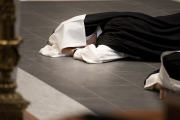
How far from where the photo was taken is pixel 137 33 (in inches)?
152

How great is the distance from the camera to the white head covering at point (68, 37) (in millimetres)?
3936

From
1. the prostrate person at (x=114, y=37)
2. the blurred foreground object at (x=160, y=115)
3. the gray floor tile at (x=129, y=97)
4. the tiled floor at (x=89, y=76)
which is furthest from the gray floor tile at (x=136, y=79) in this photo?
the blurred foreground object at (x=160, y=115)

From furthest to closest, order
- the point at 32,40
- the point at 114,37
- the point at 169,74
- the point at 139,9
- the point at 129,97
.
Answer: the point at 139,9, the point at 32,40, the point at 114,37, the point at 129,97, the point at 169,74

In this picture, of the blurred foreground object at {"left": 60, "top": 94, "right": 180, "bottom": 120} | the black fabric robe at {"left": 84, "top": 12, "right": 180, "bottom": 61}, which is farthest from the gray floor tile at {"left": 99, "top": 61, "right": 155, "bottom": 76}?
the blurred foreground object at {"left": 60, "top": 94, "right": 180, "bottom": 120}

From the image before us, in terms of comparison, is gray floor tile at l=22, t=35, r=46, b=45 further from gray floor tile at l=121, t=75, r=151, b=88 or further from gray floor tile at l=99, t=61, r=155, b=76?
gray floor tile at l=121, t=75, r=151, b=88

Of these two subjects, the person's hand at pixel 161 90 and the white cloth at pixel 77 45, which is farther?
the white cloth at pixel 77 45

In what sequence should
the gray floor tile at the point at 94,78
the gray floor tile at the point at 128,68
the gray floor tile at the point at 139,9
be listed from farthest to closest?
1. the gray floor tile at the point at 139,9
2. the gray floor tile at the point at 128,68
3. the gray floor tile at the point at 94,78

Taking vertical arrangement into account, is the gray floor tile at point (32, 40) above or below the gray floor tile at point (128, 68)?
below

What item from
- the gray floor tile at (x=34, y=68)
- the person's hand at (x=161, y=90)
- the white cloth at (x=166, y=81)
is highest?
the white cloth at (x=166, y=81)

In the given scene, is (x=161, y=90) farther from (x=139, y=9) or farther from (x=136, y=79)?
(x=139, y=9)

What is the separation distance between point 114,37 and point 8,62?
3.32 metres

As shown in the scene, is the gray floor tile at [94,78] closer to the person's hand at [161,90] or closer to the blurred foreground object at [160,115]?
the person's hand at [161,90]

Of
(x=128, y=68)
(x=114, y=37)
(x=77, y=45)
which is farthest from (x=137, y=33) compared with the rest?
(x=77, y=45)

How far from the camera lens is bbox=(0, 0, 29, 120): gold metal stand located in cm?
54
